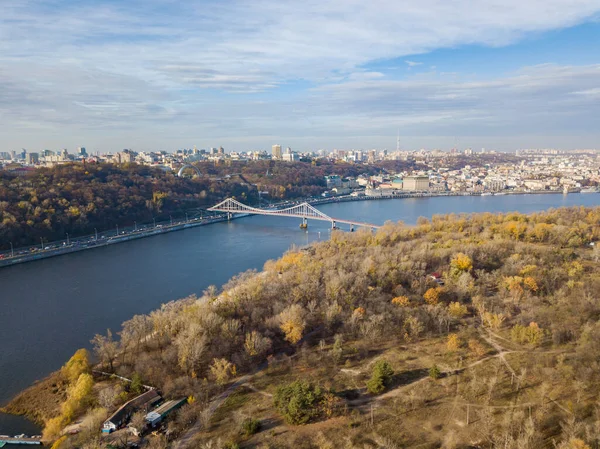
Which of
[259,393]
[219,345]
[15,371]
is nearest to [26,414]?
[15,371]

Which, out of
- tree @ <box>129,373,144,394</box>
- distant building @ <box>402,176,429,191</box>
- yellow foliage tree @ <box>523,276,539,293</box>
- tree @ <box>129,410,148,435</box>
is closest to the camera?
tree @ <box>129,410,148,435</box>

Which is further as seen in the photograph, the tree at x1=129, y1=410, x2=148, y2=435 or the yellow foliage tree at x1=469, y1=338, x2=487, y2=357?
the yellow foliage tree at x1=469, y1=338, x2=487, y2=357

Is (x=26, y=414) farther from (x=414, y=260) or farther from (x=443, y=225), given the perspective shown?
(x=443, y=225)

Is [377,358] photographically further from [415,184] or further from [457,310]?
[415,184]

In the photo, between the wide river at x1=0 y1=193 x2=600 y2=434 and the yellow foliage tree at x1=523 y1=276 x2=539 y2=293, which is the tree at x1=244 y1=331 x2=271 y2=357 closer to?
the wide river at x1=0 y1=193 x2=600 y2=434

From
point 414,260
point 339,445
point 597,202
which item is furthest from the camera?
point 597,202

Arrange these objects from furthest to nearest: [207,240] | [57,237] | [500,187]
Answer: [500,187], [207,240], [57,237]

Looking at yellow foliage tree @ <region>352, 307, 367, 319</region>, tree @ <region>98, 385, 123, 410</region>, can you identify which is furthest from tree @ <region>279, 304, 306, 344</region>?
tree @ <region>98, 385, 123, 410</region>
